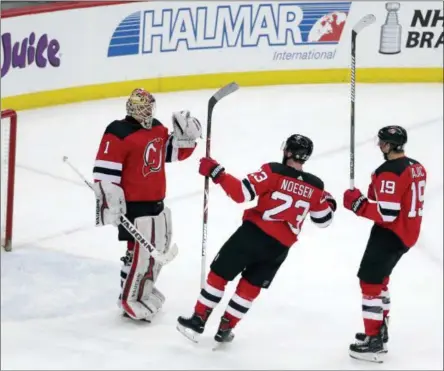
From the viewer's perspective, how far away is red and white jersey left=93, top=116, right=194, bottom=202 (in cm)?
339

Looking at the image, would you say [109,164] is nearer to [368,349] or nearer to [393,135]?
[393,135]

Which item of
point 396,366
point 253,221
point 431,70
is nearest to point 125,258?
point 253,221

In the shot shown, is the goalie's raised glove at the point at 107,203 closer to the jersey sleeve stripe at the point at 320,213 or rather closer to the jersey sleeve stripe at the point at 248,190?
the jersey sleeve stripe at the point at 248,190

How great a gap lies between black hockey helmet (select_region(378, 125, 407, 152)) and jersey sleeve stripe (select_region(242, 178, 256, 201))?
480 mm

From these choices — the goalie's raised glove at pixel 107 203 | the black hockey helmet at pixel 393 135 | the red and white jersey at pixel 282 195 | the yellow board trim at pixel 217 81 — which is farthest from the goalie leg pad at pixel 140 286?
Result: the yellow board trim at pixel 217 81

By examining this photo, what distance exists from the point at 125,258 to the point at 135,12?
4175 mm

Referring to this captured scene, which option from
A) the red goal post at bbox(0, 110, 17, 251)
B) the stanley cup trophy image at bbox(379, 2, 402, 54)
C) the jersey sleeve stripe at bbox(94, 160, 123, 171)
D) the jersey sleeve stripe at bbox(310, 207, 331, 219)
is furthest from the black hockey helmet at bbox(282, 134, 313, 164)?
the stanley cup trophy image at bbox(379, 2, 402, 54)

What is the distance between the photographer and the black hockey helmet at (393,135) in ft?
10.4

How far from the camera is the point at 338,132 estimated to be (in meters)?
7.24

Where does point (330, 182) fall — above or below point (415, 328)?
above

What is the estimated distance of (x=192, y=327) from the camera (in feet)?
11.9

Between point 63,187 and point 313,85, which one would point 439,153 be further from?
point 63,187

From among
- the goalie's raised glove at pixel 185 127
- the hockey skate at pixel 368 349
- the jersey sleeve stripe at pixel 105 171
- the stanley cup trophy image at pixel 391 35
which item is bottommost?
the hockey skate at pixel 368 349

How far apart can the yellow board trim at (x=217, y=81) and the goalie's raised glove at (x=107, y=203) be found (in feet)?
12.8
